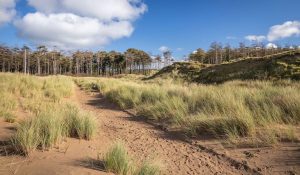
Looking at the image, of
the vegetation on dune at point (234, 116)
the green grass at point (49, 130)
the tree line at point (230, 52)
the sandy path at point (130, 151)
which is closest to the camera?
the sandy path at point (130, 151)

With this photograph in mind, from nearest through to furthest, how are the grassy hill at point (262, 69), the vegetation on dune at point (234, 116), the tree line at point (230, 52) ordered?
the vegetation on dune at point (234, 116), the grassy hill at point (262, 69), the tree line at point (230, 52)

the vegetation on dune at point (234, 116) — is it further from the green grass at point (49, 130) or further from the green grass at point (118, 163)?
the green grass at point (118, 163)

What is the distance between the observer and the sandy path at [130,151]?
4.49 meters

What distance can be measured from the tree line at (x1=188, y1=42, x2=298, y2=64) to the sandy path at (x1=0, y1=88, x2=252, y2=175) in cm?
6124

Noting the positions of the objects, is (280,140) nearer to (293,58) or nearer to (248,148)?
(248,148)

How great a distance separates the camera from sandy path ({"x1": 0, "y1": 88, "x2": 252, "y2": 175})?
449 centimetres

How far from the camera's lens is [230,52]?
7819 centimetres

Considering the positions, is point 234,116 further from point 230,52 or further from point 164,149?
point 230,52

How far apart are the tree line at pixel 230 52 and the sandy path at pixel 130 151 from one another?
201 ft

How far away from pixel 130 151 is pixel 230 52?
75744mm

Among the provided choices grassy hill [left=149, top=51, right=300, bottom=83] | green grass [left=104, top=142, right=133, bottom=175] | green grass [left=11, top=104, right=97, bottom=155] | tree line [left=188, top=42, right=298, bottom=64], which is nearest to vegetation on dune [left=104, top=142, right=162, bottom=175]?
green grass [left=104, top=142, right=133, bottom=175]

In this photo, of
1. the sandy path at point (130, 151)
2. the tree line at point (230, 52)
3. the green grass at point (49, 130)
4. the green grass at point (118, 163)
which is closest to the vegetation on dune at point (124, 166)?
the green grass at point (118, 163)

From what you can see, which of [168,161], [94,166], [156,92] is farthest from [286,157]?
[156,92]

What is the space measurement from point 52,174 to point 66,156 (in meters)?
0.98
